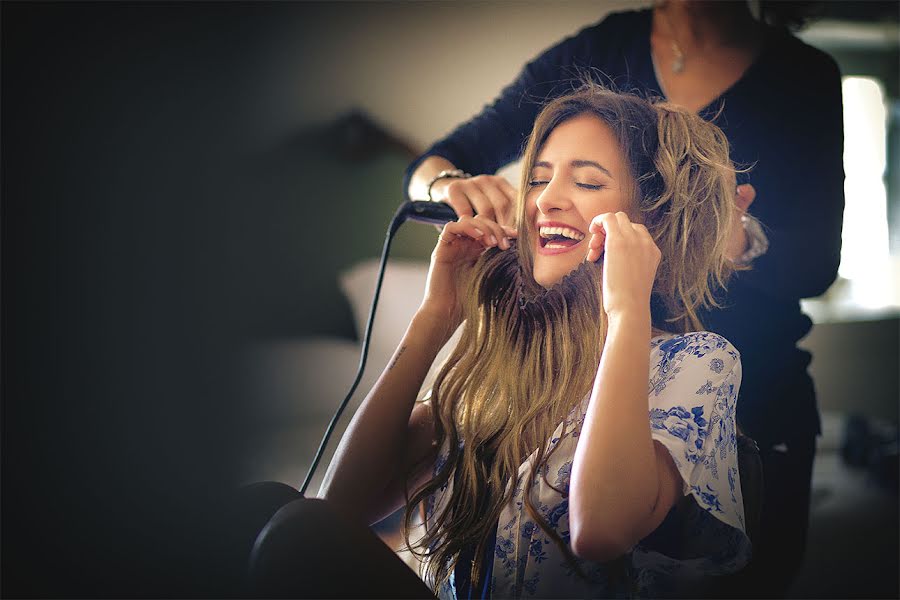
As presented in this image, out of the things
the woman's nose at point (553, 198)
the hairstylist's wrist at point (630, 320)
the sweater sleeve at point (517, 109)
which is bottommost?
the hairstylist's wrist at point (630, 320)

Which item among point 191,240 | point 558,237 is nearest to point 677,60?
point 558,237

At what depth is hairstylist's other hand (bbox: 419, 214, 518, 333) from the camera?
27.2 inches

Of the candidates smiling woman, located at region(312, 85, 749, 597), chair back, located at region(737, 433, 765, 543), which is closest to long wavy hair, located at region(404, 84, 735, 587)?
smiling woman, located at region(312, 85, 749, 597)

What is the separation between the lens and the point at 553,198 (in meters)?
0.65

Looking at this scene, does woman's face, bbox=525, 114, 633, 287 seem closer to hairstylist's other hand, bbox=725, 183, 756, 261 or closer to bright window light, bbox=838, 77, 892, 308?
hairstylist's other hand, bbox=725, 183, 756, 261

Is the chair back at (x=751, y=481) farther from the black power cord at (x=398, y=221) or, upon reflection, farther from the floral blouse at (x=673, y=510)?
the black power cord at (x=398, y=221)

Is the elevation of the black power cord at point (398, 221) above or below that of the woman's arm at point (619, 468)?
above

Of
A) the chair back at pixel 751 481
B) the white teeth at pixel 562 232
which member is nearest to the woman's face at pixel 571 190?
the white teeth at pixel 562 232

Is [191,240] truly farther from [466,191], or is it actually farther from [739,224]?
[739,224]

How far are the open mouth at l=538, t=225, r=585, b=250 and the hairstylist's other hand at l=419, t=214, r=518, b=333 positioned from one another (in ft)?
0.18

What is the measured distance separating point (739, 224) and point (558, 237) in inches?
7.1

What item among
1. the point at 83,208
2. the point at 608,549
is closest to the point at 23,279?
the point at 83,208

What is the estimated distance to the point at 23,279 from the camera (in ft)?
2.27

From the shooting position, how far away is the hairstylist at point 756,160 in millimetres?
687
